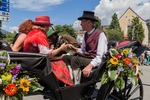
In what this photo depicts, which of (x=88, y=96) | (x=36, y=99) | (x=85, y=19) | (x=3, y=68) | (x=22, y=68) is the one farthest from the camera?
(x=36, y=99)

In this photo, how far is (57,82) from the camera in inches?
157

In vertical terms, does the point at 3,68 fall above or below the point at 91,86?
above

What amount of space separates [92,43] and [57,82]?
118 cm

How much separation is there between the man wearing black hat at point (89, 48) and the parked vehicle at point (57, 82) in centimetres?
12

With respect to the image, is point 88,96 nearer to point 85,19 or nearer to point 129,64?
point 129,64

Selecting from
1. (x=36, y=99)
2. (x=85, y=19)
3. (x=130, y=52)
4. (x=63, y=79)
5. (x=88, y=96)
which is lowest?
(x=36, y=99)

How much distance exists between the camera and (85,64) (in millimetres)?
4699

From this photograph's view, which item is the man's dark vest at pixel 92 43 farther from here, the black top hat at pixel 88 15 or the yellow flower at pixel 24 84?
the yellow flower at pixel 24 84

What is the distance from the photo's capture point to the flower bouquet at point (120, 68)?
4605 mm

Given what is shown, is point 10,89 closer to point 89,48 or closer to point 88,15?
point 89,48

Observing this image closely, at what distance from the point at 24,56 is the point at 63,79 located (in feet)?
2.82

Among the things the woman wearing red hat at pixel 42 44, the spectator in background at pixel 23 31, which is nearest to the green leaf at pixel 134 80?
the woman wearing red hat at pixel 42 44

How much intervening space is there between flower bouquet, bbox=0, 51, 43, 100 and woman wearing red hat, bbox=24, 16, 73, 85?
690 mm

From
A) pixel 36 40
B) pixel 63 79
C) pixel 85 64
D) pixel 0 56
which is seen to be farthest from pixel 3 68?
pixel 85 64
